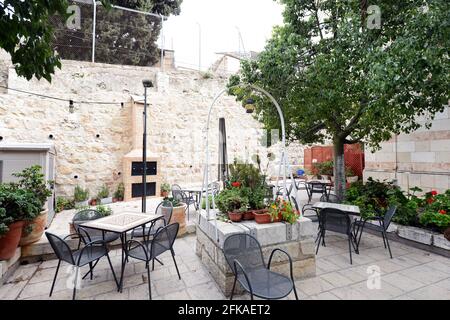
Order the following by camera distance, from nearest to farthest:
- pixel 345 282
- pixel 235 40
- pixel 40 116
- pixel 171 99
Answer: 1. pixel 345 282
2. pixel 40 116
3. pixel 171 99
4. pixel 235 40

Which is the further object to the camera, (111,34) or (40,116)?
(111,34)

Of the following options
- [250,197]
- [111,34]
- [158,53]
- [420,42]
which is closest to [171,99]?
[158,53]

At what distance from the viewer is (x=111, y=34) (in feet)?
29.6

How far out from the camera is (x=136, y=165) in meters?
7.41

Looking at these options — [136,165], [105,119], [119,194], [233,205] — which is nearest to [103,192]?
[119,194]

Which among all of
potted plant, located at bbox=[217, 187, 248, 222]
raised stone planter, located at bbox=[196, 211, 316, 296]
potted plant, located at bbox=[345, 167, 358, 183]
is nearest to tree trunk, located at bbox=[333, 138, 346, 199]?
raised stone planter, located at bbox=[196, 211, 316, 296]

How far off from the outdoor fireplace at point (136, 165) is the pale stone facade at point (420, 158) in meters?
7.20

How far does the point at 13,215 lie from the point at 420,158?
8590 mm

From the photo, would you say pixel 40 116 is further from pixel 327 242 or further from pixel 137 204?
pixel 327 242

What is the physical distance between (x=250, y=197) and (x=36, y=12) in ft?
9.55

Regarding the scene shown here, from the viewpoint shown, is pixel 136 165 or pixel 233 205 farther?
pixel 136 165

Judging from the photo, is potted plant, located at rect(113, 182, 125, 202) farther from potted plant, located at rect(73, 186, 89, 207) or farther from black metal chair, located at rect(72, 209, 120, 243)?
black metal chair, located at rect(72, 209, 120, 243)

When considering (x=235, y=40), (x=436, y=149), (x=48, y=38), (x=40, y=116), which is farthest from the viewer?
(x=235, y=40)

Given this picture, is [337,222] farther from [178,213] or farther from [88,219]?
[88,219]
